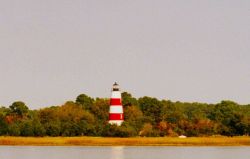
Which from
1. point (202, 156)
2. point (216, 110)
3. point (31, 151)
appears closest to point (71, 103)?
point (216, 110)

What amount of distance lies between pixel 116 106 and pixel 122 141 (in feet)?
18.2

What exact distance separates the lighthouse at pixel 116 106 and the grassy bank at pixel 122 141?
3.62 meters

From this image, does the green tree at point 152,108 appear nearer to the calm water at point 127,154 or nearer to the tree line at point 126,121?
the tree line at point 126,121

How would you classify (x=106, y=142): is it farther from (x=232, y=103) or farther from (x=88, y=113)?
(x=232, y=103)

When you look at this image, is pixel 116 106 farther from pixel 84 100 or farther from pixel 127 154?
pixel 84 100

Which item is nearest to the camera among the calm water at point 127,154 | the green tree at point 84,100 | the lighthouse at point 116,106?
the calm water at point 127,154

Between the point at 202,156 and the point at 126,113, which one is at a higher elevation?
the point at 126,113

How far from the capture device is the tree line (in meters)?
95.4

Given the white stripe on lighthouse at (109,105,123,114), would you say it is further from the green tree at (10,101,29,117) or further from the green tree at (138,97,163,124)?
the green tree at (10,101,29,117)

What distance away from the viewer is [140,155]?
235 ft

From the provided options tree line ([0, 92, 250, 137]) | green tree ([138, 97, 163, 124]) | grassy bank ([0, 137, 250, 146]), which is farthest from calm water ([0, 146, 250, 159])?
green tree ([138, 97, 163, 124])

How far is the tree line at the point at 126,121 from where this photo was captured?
95.4m

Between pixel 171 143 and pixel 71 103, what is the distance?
24.4 m

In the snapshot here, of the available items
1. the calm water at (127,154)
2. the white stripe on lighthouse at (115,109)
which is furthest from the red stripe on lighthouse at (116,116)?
the calm water at (127,154)
